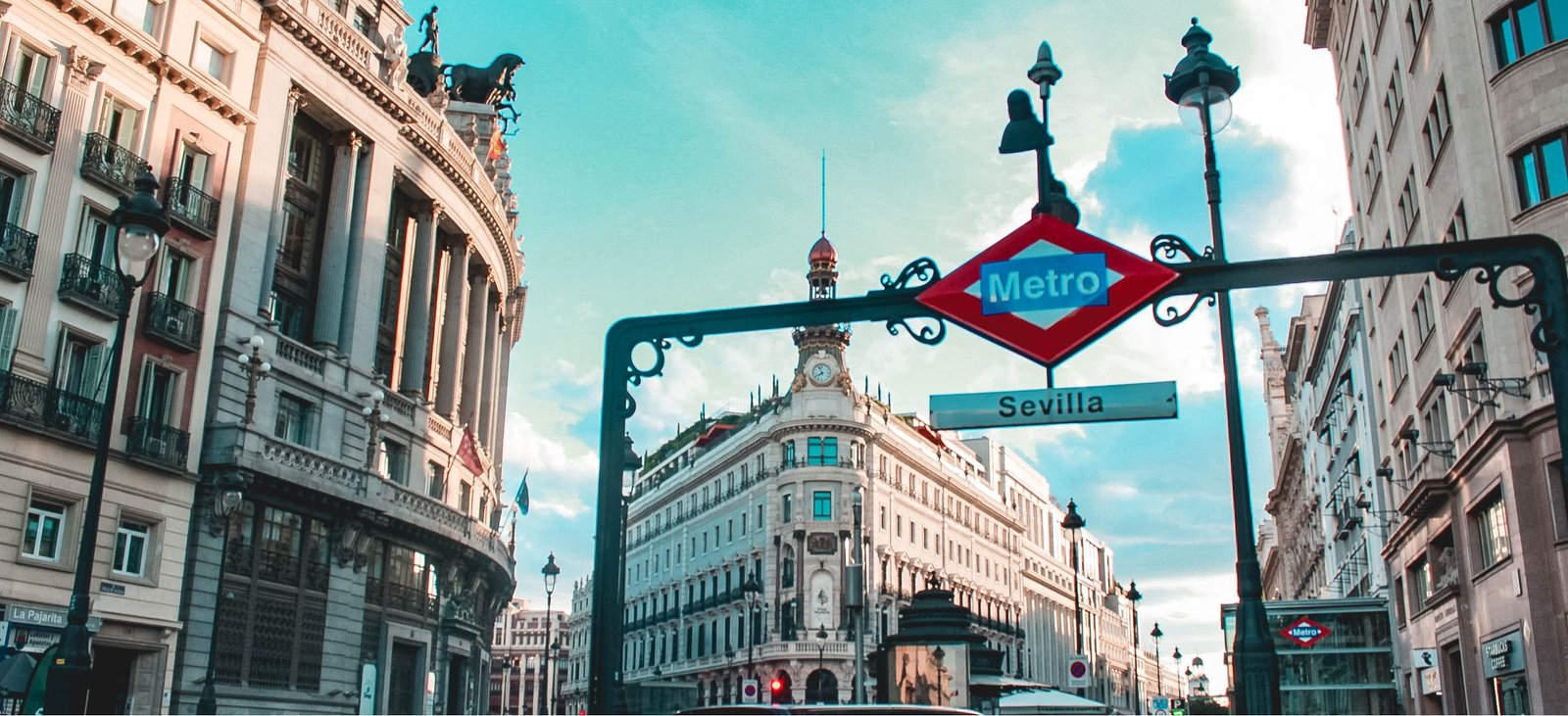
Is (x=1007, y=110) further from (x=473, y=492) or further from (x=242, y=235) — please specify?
(x=473, y=492)

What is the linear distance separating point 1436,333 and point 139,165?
106ft

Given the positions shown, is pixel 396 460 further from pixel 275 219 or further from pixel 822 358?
pixel 822 358

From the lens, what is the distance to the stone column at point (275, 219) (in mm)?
34781

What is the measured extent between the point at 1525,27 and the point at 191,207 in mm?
31630

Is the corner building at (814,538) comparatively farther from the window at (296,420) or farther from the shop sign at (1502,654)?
the shop sign at (1502,654)

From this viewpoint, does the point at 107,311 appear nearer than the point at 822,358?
Yes

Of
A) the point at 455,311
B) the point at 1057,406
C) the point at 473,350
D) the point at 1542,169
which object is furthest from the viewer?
the point at 473,350

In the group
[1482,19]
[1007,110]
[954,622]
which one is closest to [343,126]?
[954,622]

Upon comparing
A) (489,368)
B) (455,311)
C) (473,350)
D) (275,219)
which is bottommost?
(275,219)

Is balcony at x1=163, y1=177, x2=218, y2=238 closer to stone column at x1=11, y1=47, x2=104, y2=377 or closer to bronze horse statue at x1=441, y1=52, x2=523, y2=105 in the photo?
stone column at x1=11, y1=47, x2=104, y2=377

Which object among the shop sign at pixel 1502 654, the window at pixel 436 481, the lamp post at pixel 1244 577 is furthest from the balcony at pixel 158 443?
the shop sign at pixel 1502 654

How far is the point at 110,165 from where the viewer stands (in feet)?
95.6

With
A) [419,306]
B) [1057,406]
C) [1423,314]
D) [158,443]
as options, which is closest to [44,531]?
[158,443]

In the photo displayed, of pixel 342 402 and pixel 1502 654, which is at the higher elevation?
pixel 342 402
